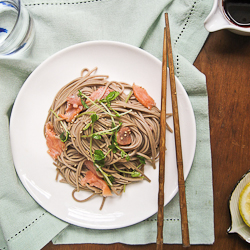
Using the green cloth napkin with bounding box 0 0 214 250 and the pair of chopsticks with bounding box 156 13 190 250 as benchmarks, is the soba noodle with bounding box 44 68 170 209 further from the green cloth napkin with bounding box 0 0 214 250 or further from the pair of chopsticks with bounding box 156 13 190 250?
the green cloth napkin with bounding box 0 0 214 250

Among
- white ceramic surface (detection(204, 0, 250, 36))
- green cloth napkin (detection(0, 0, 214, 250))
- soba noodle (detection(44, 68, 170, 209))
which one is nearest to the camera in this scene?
white ceramic surface (detection(204, 0, 250, 36))

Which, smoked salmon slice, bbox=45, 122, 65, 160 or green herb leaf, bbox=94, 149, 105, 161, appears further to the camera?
smoked salmon slice, bbox=45, 122, 65, 160

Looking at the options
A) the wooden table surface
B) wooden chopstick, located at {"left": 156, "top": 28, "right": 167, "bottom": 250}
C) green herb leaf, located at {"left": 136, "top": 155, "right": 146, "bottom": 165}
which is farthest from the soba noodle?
the wooden table surface

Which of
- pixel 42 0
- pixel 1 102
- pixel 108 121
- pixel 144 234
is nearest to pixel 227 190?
pixel 144 234

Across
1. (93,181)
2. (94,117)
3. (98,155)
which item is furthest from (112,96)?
(93,181)

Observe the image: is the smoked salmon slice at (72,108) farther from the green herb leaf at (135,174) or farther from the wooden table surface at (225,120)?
the wooden table surface at (225,120)

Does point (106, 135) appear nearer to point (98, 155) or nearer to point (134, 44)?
point (98, 155)

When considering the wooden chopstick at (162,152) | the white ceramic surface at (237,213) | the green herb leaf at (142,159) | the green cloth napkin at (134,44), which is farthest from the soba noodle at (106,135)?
the white ceramic surface at (237,213)
